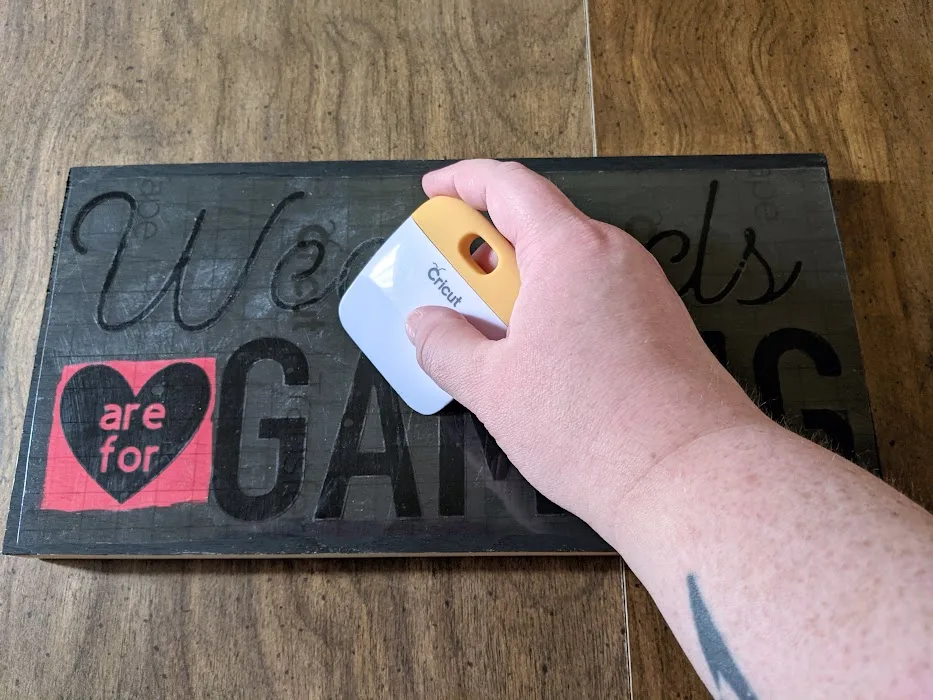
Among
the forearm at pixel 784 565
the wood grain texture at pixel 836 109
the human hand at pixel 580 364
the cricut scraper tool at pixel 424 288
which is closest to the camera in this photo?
the forearm at pixel 784 565

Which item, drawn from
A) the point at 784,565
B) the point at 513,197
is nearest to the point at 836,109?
the point at 513,197

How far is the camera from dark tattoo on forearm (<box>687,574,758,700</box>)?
0.38m

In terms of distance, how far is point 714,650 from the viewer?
0.39 metres

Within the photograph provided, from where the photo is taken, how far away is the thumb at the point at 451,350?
49 cm

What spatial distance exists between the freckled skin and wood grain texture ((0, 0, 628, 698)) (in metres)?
0.16

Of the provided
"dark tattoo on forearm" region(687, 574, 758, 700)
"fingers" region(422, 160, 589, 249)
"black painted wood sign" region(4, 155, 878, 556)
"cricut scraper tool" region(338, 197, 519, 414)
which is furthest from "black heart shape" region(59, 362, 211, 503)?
"dark tattoo on forearm" region(687, 574, 758, 700)

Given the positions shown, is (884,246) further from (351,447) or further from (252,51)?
(252,51)

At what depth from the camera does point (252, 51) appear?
28.7 inches

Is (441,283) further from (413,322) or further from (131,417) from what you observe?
(131,417)

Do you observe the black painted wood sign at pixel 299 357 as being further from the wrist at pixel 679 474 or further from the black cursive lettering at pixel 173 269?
the wrist at pixel 679 474

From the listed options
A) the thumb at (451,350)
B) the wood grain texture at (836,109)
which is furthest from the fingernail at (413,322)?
the wood grain texture at (836,109)

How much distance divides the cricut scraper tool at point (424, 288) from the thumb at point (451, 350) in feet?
0.06

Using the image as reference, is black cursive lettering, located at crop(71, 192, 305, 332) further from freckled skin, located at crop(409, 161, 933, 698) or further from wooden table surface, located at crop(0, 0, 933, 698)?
freckled skin, located at crop(409, 161, 933, 698)

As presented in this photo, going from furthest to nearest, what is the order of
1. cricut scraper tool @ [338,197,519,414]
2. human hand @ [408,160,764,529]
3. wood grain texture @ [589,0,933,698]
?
wood grain texture @ [589,0,933,698] < cricut scraper tool @ [338,197,519,414] < human hand @ [408,160,764,529]
